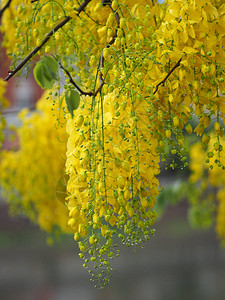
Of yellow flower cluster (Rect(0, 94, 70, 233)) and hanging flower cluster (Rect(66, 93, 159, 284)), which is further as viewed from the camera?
yellow flower cluster (Rect(0, 94, 70, 233))

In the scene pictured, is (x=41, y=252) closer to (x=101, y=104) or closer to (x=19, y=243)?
(x=19, y=243)

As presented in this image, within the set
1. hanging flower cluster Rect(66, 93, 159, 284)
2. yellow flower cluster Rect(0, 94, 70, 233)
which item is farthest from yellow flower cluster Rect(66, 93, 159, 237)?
yellow flower cluster Rect(0, 94, 70, 233)

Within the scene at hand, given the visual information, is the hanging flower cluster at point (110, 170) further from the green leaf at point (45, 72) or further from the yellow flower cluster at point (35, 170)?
the yellow flower cluster at point (35, 170)

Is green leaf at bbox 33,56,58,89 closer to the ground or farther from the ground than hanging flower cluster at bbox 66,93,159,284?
farther from the ground

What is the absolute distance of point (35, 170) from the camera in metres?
1.83

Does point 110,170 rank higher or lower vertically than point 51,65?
lower

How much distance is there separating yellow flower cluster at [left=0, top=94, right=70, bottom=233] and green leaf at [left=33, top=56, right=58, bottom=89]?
1.25m

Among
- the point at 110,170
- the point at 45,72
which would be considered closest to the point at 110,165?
the point at 110,170

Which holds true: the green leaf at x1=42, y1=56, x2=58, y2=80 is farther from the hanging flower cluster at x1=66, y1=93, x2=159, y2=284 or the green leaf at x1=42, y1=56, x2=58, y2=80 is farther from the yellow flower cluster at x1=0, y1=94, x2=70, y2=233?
the yellow flower cluster at x1=0, y1=94, x2=70, y2=233

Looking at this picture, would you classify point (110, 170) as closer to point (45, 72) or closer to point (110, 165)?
point (110, 165)

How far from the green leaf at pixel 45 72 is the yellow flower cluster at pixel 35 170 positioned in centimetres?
125

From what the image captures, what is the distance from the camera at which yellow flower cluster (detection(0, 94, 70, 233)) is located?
1.82 m

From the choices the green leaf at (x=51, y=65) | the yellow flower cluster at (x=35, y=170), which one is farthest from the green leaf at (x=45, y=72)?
the yellow flower cluster at (x=35, y=170)

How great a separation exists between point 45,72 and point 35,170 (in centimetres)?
133
